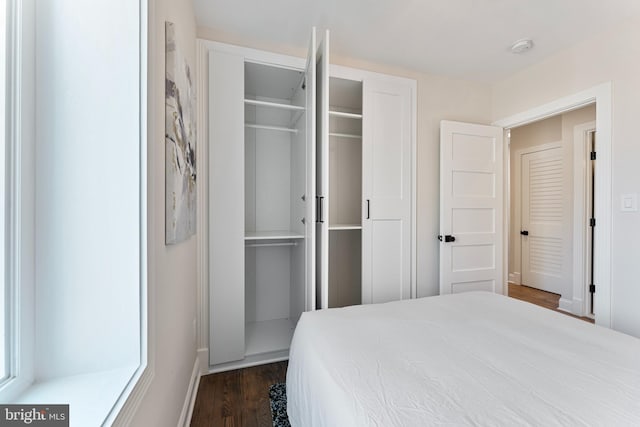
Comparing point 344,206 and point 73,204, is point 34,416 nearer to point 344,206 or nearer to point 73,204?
point 73,204

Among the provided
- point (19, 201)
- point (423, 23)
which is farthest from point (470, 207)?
point (19, 201)

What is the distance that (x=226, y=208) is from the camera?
2.05 meters

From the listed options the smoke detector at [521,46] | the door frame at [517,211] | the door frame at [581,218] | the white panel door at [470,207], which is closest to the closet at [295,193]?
the white panel door at [470,207]

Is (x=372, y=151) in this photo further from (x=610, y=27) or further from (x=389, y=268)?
(x=610, y=27)

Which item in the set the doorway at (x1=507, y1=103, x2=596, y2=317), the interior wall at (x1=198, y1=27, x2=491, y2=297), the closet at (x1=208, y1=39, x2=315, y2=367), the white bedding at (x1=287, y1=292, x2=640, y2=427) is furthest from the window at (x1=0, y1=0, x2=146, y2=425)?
the doorway at (x1=507, y1=103, x2=596, y2=317)

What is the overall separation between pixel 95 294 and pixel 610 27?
3.37 m

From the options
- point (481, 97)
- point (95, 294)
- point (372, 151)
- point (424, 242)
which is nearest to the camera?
point (95, 294)

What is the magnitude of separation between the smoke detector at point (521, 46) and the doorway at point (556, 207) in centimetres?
79

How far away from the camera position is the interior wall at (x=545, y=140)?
128 inches

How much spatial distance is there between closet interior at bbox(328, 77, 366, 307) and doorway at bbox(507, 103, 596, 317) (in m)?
1.88

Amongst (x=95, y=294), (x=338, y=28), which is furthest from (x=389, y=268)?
(x=95, y=294)

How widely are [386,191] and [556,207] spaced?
3.02 meters

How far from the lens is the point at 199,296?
2002 mm

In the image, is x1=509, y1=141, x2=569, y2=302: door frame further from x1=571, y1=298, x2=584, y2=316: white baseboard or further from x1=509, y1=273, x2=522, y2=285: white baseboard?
x1=571, y1=298, x2=584, y2=316: white baseboard
